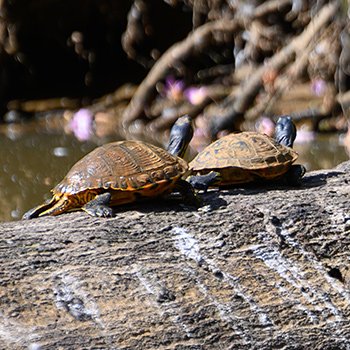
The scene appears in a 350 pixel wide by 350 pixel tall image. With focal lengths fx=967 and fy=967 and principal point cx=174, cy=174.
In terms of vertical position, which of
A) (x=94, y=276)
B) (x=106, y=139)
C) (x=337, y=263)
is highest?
(x=94, y=276)

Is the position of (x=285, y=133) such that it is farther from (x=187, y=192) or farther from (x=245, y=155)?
(x=187, y=192)

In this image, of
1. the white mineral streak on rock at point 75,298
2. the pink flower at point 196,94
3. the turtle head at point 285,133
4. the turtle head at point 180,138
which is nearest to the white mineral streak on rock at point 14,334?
the white mineral streak on rock at point 75,298

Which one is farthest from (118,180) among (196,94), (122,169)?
(196,94)

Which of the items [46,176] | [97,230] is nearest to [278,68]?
[46,176]

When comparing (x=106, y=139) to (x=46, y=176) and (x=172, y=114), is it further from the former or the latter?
(x=46, y=176)

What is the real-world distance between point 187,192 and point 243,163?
0.39 meters

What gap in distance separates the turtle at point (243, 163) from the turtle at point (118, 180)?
196mm

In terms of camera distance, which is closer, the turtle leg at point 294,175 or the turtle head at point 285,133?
the turtle leg at point 294,175

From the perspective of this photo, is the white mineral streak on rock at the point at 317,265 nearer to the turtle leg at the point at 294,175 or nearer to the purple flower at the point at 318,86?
the turtle leg at the point at 294,175

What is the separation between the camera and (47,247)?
3305mm

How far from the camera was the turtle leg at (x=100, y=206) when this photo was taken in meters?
3.57

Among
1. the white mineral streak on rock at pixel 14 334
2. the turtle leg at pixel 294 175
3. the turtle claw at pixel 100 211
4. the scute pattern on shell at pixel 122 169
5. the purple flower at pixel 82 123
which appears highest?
the scute pattern on shell at pixel 122 169

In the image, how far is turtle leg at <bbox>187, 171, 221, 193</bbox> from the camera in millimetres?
3986

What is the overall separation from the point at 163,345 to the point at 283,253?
695 mm
